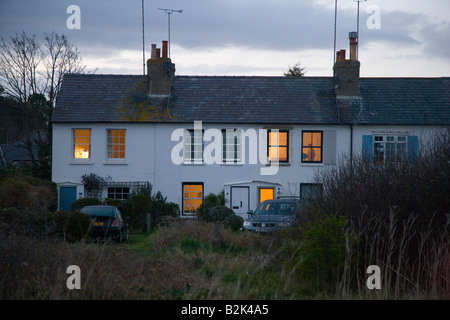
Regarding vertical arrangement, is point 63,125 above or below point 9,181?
above

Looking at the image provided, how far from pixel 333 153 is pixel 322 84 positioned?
452cm

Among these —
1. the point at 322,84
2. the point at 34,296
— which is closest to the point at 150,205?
the point at 322,84

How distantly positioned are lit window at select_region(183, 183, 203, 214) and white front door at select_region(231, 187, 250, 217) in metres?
1.73

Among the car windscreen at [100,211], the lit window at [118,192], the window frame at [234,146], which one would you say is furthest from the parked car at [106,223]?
the window frame at [234,146]

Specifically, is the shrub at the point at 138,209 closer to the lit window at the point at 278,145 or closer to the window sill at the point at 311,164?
the lit window at the point at 278,145

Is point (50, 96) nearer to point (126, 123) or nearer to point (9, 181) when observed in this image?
point (126, 123)

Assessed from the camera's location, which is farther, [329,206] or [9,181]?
[9,181]

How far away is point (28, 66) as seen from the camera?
Answer: 1342 inches

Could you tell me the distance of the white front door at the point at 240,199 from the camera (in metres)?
27.3

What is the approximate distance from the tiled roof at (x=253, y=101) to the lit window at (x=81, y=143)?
2.46ft

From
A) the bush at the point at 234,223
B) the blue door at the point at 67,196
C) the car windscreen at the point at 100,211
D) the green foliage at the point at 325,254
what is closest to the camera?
the green foliage at the point at 325,254

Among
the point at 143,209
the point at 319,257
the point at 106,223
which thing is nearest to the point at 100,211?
the point at 106,223

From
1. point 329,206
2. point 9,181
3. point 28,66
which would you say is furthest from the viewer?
point 28,66
